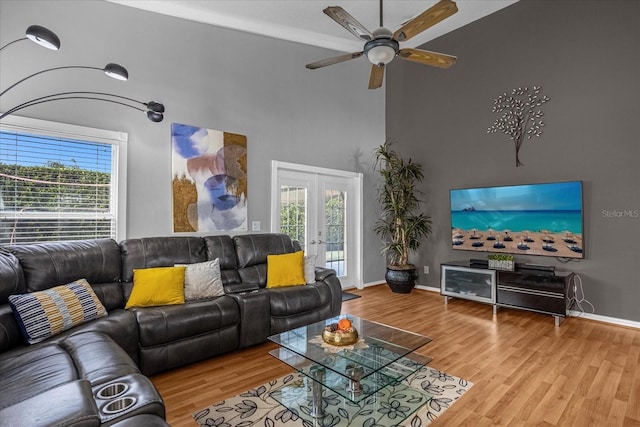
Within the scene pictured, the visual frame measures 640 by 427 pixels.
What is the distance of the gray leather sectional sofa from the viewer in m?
1.36

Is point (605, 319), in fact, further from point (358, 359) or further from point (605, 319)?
point (358, 359)

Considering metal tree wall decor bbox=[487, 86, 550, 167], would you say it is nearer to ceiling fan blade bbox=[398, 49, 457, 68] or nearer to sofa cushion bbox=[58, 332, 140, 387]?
ceiling fan blade bbox=[398, 49, 457, 68]

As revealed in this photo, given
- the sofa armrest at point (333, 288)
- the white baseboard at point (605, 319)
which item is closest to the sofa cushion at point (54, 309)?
the sofa armrest at point (333, 288)

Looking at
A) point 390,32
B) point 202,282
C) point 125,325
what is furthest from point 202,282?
point 390,32

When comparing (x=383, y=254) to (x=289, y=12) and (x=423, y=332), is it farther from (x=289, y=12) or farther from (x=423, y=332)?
(x=289, y=12)

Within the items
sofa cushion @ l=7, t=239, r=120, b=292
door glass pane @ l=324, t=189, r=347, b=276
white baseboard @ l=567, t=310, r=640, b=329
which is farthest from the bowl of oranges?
white baseboard @ l=567, t=310, r=640, b=329

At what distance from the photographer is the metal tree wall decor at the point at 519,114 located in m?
4.58

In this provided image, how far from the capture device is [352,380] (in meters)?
1.83

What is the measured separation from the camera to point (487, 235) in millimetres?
4926

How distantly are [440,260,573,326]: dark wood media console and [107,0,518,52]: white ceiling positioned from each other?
12.1 feet

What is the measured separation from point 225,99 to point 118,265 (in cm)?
249

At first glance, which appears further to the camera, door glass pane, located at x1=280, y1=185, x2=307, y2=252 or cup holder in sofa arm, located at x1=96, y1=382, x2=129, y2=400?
door glass pane, located at x1=280, y1=185, x2=307, y2=252

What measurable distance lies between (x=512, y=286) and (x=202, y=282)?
12.3ft

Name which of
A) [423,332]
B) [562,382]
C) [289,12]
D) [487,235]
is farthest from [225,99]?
[562,382]
